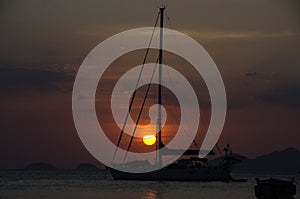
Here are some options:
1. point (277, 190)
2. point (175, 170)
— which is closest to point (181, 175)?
point (175, 170)

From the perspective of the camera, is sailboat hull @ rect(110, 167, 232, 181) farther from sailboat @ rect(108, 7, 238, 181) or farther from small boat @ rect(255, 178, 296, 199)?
small boat @ rect(255, 178, 296, 199)

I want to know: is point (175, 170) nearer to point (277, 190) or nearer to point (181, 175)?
point (181, 175)

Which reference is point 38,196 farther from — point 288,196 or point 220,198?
point 288,196

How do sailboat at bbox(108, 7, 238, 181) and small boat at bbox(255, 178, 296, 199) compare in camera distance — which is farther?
sailboat at bbox(108, 7, 238, 181)

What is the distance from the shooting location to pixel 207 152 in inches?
4975

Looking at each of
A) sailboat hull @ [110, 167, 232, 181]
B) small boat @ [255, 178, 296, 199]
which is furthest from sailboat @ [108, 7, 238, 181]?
small boat @ [255, 178, 296, 199]

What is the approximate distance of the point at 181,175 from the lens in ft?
396

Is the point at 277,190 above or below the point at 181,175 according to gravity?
below

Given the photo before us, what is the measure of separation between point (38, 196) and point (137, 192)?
1288cm

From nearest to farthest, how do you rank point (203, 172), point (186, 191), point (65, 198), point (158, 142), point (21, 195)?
1. point (65, 198)
2. point (21, 195)
3. point (186, 191)
4. point (158, 142)
5. point (203, 172)

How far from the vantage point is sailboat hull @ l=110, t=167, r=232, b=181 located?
117312 mm

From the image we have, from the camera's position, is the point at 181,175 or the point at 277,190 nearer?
the point at 277,190

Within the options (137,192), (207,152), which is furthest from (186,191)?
(207,152)

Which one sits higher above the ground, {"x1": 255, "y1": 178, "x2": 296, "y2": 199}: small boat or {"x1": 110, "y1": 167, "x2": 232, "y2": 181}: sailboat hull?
{"x1": 110, "y1": 167, "x2": 232, "y2": 181}: sailboat hull
